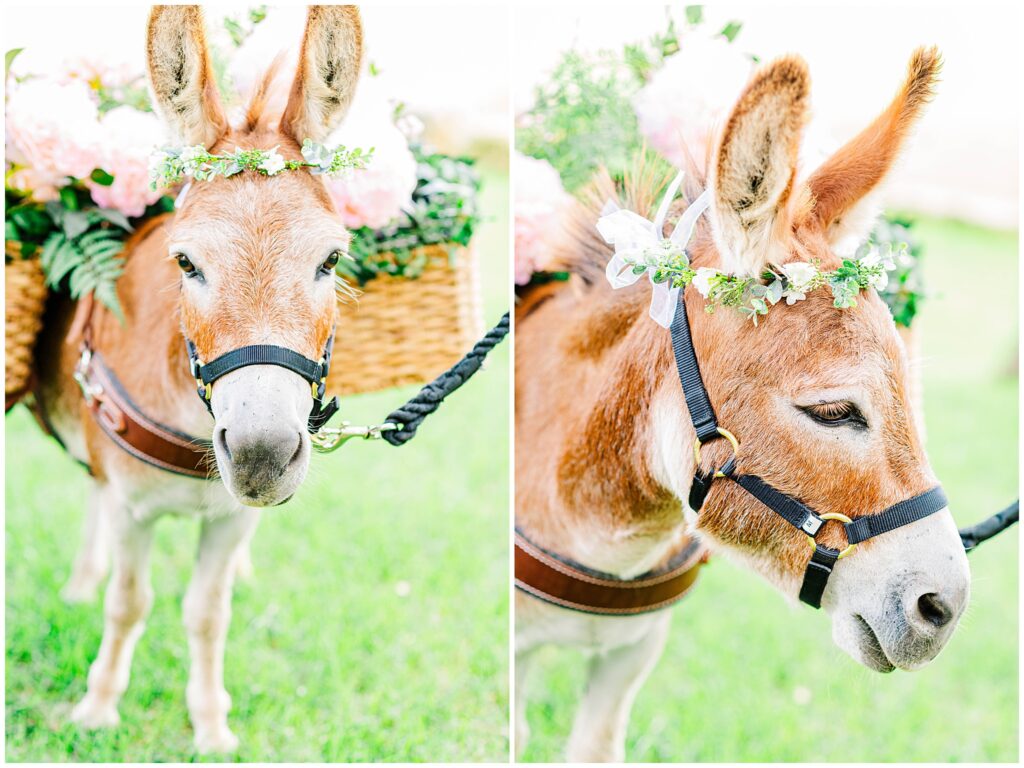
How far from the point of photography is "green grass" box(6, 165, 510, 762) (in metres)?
2.78

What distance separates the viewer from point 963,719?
129 inches

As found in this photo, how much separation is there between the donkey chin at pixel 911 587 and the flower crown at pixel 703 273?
1.39 feet

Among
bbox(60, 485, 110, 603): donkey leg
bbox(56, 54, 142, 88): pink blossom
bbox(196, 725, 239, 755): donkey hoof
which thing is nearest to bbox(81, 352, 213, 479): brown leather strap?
bbox(56, 54, 142, 88): pink blossom

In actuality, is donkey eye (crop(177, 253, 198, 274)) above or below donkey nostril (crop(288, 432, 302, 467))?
above

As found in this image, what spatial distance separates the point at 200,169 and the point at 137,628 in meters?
1.58

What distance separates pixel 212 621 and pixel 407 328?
1.06 metres

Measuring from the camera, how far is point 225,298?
170 cm

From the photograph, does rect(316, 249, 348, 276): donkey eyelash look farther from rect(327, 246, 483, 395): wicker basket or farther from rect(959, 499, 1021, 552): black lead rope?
rect(959, 499, 1021, 552): black lead rope

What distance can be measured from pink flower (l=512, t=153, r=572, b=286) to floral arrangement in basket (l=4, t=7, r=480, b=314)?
19 centimetres

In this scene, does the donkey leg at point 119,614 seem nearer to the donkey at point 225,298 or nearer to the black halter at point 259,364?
the donkey at point 225,298

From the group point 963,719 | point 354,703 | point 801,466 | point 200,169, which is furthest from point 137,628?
point 963,719

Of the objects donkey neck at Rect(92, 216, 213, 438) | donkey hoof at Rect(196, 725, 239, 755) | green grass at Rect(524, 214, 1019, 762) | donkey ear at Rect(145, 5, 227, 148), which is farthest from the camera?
green grass at Rect(524, 214, 1019, 762)

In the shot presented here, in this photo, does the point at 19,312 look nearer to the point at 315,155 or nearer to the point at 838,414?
the point at 315,155

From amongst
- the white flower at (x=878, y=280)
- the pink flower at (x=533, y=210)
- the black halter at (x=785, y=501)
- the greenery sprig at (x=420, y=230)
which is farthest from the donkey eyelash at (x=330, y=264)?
the white flower at (x=878, y=280)
